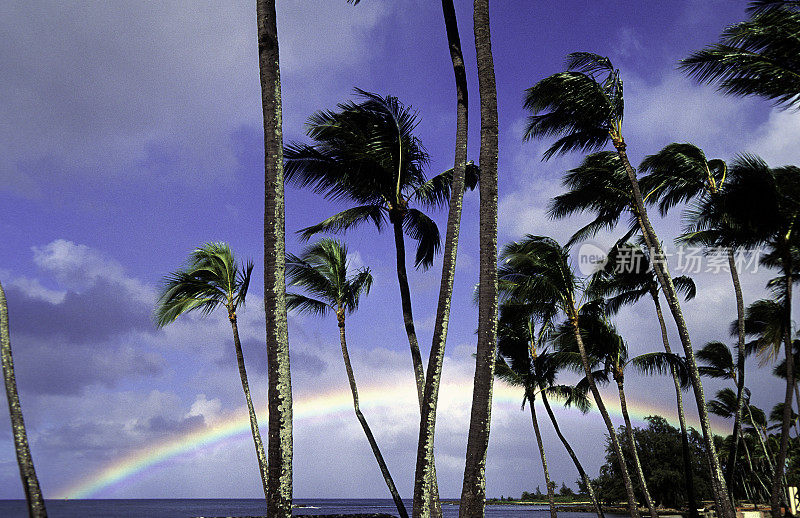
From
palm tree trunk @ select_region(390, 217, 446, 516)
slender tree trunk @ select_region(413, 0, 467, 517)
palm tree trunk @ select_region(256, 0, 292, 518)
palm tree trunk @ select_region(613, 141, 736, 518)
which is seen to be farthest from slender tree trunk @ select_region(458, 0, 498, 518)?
palm tree trunk @ select_region(613, 141, 736, 518)

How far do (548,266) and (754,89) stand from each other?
448 inches

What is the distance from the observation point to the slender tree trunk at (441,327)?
803 centimetres

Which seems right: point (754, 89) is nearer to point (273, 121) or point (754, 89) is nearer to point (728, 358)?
point (273, 121)

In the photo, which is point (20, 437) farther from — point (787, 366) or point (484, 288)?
point (787, 366)

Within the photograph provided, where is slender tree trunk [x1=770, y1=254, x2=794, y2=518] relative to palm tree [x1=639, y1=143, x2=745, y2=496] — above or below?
below

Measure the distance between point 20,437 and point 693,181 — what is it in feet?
59.6

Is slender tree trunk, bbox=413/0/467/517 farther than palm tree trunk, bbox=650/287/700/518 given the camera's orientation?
No

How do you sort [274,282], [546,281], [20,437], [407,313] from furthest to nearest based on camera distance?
[546,281], [407,313], [20,437], [274,282]

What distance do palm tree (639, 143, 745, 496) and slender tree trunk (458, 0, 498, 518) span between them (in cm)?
1199

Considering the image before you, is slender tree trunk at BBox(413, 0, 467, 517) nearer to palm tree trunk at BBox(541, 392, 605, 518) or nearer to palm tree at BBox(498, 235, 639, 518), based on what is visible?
palm tree at BBox(498, 235, 639, 518)

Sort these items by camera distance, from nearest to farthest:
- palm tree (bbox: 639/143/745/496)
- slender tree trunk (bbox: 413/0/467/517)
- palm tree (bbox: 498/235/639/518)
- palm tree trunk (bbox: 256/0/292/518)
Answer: palm tree trunk (bbox: 256/0/292/518)
slender tree trunk (bbox: 413/0/467/517)
palm tree (bbox: 639/143/745/496)
palm tree (bbox: 498/235/639/518)

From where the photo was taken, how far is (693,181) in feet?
61.5

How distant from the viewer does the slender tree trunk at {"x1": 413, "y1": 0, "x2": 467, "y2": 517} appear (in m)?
8.03

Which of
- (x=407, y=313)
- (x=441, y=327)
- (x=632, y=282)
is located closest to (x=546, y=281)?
(x=632, y=282)
